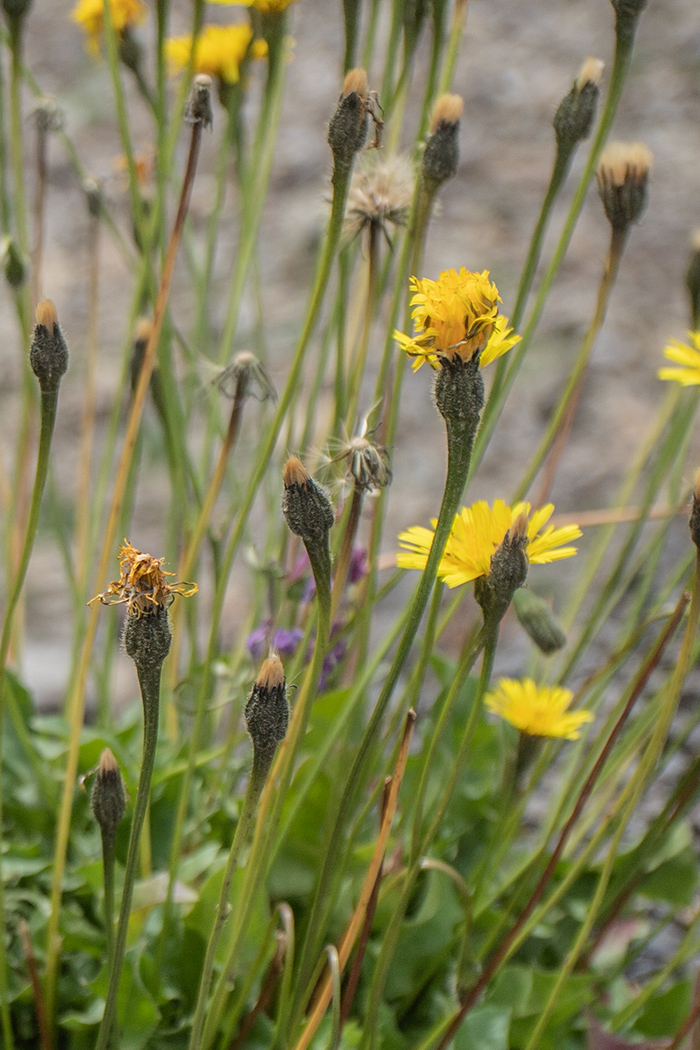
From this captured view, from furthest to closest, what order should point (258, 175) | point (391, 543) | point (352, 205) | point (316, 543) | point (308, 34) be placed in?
point (308, 34)
point (391, 543)
point (258, 175)
point (352, 205)
point (316, 543)

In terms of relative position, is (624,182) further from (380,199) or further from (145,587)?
(145,587)

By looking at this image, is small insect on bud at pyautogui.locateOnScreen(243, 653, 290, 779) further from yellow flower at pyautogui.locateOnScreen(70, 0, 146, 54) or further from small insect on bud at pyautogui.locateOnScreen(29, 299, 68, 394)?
yellow flower at pyautogui.locateOnScreen(70, 0, 146, 54)

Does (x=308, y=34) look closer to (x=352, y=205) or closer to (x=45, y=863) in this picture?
(x=352, y=205)

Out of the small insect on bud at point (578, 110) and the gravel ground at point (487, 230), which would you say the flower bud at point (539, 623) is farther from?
the gravel ground at point (487, 230)

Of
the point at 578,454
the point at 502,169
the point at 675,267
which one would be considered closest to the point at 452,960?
the point at 578,454

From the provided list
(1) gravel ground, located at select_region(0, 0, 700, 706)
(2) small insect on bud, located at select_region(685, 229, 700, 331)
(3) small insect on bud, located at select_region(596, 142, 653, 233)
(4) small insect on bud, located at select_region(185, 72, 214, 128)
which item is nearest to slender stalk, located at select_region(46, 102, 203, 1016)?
(4) small insect on bud, located at select_region(185, 72, 214, 128)

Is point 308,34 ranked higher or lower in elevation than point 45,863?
higher

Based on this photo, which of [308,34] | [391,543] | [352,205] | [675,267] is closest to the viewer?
[352,205]
